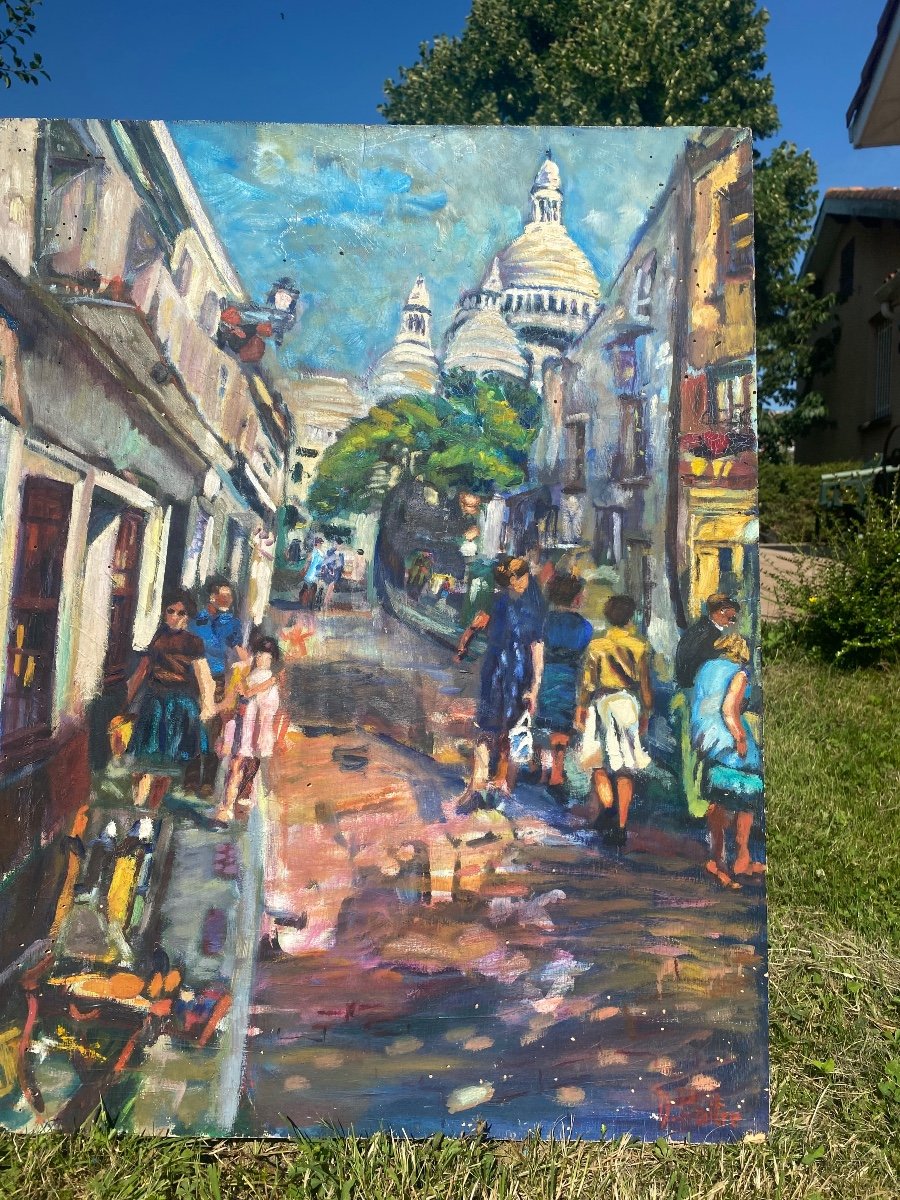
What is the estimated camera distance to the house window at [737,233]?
199cm

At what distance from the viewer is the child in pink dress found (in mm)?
2014

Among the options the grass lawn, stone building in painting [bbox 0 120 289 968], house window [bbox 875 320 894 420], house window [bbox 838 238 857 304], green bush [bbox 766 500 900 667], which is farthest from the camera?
house window [bbox 838 238 857 304]

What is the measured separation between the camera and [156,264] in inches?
78.2

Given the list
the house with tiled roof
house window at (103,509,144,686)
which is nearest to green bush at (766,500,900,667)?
house window at (103,509,144,686)

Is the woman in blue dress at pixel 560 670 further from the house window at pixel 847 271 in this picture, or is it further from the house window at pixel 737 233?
the house window at pixel 847 271

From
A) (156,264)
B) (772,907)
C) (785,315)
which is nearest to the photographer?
(156,264)

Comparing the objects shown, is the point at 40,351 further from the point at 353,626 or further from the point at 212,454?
the point at 353,626

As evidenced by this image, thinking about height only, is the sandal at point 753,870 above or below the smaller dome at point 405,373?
below

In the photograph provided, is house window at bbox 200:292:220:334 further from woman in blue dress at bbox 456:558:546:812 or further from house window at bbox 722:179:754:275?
house window at bbox 722:179:754:275

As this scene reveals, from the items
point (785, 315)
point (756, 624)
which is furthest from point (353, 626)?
point (785, 315)

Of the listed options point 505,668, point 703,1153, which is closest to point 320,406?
point 505,668

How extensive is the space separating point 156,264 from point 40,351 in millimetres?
316

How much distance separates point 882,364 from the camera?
14781mm

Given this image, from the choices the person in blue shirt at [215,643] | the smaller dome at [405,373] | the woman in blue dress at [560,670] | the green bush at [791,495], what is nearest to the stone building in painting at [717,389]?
the woman in blue dress at [560,670]
